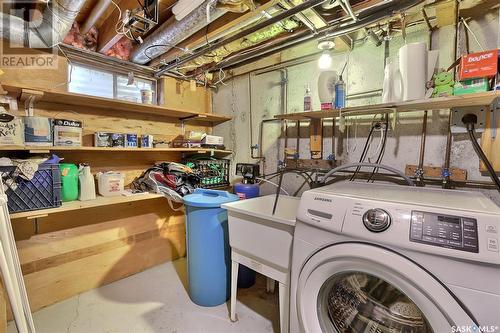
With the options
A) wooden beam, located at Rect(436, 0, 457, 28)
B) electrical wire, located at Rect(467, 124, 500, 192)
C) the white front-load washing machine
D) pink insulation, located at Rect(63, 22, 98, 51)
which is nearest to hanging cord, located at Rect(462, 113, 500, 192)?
electrical wire, located at Rect(467, 124, 500, 192)

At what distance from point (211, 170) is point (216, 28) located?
1.35 meters

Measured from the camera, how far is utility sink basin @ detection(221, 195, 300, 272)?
50.2 inches

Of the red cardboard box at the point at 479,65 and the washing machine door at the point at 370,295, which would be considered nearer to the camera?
the washing machine door at the point at 370,295

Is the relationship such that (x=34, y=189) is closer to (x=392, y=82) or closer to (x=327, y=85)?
(x=327, y=85)

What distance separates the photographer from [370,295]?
1.08 meters

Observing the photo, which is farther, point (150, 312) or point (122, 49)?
point (122, 49)

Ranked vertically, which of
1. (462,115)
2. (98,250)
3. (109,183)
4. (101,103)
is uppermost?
(101,103)

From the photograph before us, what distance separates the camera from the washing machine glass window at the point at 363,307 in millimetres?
997

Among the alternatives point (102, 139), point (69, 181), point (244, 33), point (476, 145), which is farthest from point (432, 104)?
point (69, 181)

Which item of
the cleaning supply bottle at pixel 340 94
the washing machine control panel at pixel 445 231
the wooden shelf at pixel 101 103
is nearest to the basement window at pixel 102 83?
the wooden shelf at pixel 101 103

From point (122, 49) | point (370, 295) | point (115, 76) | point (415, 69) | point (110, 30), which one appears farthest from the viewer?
point (115, 76)

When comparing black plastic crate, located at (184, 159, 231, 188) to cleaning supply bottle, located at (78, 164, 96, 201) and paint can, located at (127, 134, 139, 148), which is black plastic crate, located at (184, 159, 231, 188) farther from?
cleaning supply bottle, located at (78, 164, 96, 201)

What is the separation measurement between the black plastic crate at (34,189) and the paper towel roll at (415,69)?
2.31m

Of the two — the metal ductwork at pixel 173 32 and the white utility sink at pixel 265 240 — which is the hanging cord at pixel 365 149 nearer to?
the white utility sink at pixel 265 240
